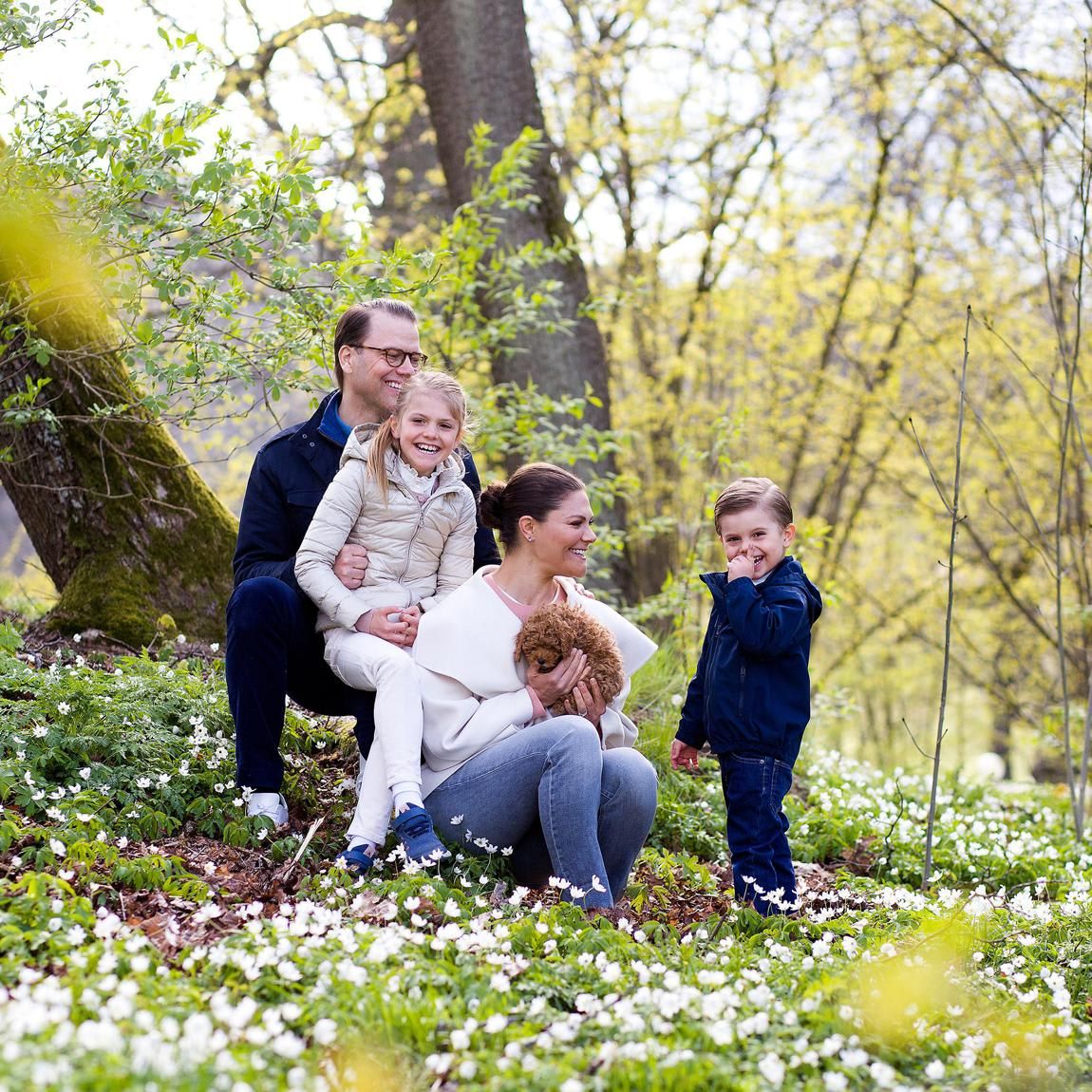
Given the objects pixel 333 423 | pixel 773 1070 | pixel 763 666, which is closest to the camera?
pixel 773 1070

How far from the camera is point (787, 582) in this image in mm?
3928

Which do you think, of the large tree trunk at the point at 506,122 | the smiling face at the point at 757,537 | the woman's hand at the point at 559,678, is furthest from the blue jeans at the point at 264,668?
the large tree trunk at the point at 506,122

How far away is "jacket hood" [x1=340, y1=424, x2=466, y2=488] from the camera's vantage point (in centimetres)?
411

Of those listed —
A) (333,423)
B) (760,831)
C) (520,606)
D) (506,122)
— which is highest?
(506,122)

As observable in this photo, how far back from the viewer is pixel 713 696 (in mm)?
3949

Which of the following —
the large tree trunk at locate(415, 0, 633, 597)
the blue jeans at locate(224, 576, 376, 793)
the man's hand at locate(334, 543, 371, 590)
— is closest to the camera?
the blue jeans at locate(224, 576, 376, 793)

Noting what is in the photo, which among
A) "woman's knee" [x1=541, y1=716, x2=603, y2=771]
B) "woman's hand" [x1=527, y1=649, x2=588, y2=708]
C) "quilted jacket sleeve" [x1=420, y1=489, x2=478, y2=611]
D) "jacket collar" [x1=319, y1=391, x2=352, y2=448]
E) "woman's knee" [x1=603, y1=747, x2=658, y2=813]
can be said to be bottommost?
"woman's knee" [x1=603, y1=747, x2=658, y2=813]

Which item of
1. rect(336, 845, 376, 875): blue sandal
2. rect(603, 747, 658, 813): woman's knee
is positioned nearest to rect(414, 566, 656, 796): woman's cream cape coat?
rect(603, 747, 658, 813): woman's knee

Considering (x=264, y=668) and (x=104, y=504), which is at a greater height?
(x=104, y=504)

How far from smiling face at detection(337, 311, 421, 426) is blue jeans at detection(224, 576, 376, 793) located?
0.86 meters

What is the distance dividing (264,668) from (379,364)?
1261 millimetres

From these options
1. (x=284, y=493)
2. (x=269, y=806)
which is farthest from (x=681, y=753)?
(x=284, y=493)

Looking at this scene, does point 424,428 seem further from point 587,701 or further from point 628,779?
point 628,779

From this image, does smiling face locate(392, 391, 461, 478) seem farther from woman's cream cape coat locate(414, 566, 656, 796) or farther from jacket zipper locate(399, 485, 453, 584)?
woman's cream cape coat locate(414, 566, 656, 796)
